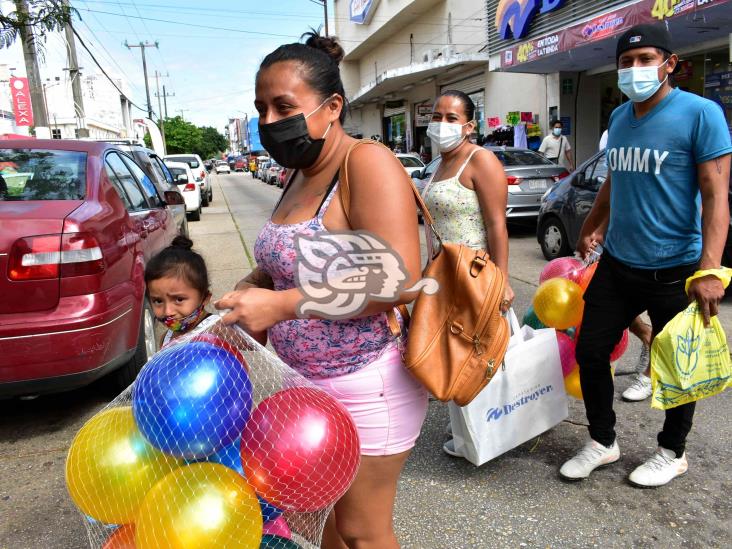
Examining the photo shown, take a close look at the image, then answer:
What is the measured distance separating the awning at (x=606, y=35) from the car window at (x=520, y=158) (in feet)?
8.90

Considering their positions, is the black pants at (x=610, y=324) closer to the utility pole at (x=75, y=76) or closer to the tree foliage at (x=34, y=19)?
the tree foliage at (x=34, y=19)

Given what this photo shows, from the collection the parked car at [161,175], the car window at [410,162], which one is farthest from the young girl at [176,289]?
the car window at [410,162]

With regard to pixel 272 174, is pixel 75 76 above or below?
above

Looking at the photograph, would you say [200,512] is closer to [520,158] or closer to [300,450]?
[300,450]

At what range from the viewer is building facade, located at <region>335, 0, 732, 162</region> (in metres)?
11.0

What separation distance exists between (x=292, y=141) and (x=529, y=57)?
13.6m

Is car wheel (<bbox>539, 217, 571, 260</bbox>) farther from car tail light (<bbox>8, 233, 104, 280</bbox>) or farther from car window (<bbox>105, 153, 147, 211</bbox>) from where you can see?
car tail light (<bbox>8, 233, 104, 280</bbox>)

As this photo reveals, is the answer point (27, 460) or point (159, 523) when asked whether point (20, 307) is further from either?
point (159, 523)

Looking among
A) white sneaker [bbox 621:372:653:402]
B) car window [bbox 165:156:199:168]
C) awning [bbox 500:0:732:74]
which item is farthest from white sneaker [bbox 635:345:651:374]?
car window [bbox 165:156:199:168]

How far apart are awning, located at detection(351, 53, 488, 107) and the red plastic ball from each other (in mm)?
19788

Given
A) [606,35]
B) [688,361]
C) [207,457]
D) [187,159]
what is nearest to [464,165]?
[688,361]

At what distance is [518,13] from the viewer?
603 inches

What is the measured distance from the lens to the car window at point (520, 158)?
10148mm

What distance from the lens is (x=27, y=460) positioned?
10.5 ft
